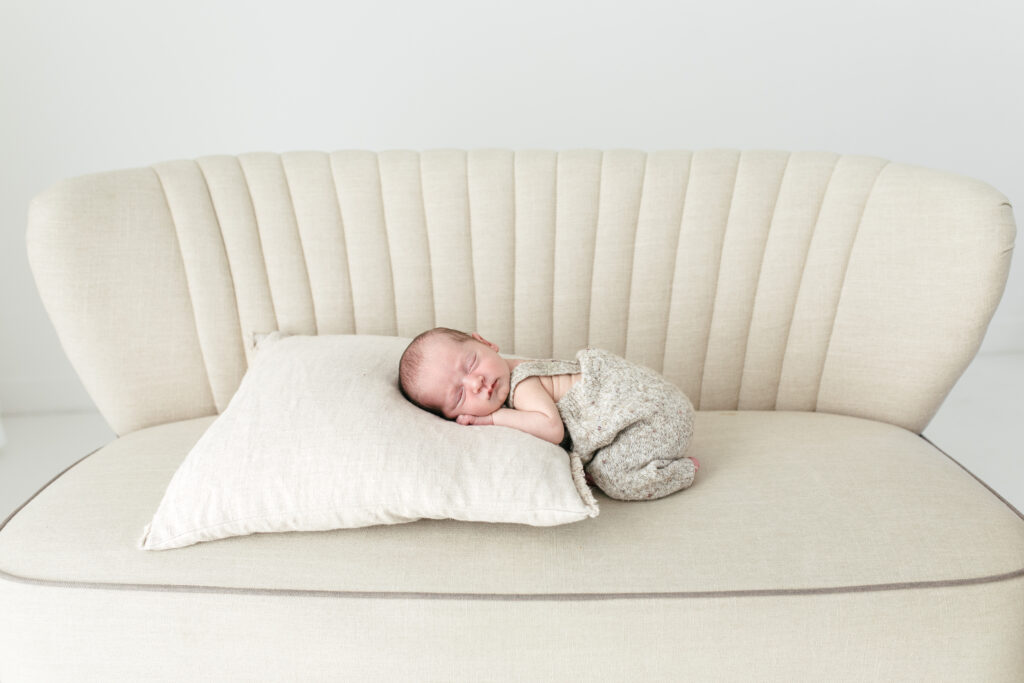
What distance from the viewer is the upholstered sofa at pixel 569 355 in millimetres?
1209

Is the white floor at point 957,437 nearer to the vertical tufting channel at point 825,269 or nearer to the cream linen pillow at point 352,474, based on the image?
the vertical tufting channel at point 825,269

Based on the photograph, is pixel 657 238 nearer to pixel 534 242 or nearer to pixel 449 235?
pixel 534 242

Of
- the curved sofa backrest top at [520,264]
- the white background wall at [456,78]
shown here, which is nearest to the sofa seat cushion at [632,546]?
the curved sofa backrest top at [520,264]

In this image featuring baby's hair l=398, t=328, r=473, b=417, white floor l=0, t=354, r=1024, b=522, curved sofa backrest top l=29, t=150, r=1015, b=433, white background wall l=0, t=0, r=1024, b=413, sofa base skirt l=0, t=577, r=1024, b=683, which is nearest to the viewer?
sofa base skirt l=0, t=577, r=1024, b=683

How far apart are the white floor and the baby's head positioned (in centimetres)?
139

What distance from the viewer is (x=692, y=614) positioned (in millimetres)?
1192

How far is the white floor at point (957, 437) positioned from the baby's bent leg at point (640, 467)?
1.27 meters

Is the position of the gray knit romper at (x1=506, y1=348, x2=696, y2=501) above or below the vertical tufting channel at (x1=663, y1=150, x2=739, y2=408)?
below

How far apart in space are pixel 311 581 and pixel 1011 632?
109 centimetres

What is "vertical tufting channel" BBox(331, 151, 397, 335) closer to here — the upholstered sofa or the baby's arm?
the upholstered sofa

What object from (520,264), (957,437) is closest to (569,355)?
(520,264)

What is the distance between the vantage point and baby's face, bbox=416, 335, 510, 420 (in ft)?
4.81

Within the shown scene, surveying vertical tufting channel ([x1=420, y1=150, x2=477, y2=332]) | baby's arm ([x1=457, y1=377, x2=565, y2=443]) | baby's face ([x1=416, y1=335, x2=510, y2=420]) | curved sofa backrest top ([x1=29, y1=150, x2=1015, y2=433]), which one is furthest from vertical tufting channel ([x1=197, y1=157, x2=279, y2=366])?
baby's arm ([x1=457, y1=377, x2=565, y2=443])

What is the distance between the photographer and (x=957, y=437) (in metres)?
2.46
